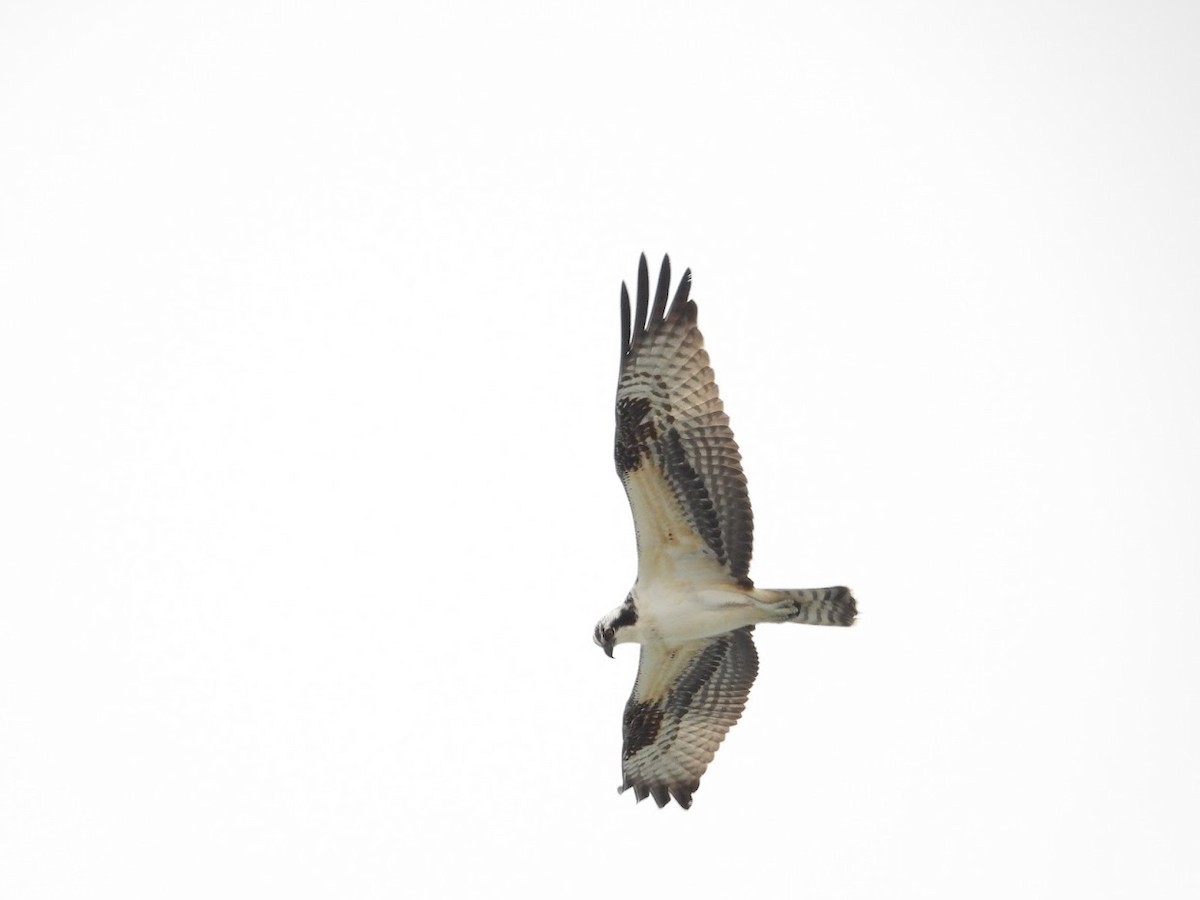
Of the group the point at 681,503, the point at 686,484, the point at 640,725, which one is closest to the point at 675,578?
the point at 681,503

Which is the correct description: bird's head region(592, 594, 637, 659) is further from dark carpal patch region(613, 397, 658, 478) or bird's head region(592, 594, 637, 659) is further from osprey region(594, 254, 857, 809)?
dark carpal patch region(613, 397, 658, 478)

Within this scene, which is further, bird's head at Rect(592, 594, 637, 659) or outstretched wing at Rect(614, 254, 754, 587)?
bird's head at Rect(592, 594, 637, 659)

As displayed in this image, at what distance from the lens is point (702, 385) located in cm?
966

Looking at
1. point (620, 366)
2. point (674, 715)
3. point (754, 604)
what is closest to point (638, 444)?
point (620, 366)

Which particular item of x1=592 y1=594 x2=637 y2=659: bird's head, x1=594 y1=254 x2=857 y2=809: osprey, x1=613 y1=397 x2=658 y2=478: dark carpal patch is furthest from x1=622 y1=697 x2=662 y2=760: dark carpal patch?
x1=613 y1=397 x2=658 y2=478: dark carpal patch

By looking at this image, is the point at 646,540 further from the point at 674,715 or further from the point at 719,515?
the point at 674,715

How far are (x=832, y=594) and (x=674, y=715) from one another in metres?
1.92

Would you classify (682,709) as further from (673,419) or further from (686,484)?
(673,419)

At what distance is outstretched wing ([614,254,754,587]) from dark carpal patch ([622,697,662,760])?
6.53ft

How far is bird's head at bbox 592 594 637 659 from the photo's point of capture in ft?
33.9

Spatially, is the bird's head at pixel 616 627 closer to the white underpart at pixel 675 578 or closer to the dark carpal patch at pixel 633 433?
the white underpart at pixel 675 578

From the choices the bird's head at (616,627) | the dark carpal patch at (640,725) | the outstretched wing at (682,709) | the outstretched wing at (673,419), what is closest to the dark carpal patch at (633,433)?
the outstretched wing at (673,419)

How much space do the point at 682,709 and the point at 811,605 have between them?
1.68 metres

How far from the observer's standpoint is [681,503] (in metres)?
9.76
